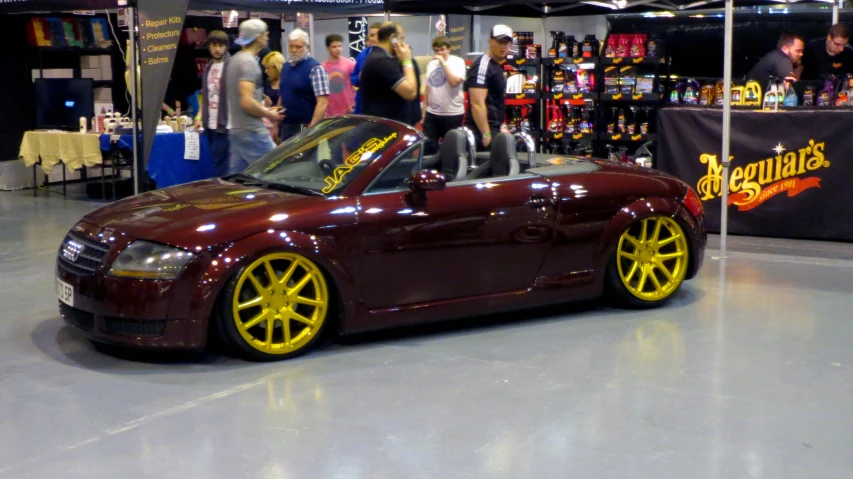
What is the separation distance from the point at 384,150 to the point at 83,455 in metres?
2.42

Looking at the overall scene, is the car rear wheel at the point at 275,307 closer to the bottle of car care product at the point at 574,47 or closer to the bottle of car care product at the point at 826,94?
the bottle of car care product at the point at 826,94

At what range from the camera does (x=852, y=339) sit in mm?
5902

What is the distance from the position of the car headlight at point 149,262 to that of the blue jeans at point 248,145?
360 centimetres

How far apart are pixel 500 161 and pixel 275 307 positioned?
181cm

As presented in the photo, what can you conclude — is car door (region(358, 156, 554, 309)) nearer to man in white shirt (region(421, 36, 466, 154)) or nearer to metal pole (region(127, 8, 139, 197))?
man in white shirt (region(421, 36, 466, 154))

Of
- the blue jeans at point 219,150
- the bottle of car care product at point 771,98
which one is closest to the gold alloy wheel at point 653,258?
the bottle of car care product at point 771,98

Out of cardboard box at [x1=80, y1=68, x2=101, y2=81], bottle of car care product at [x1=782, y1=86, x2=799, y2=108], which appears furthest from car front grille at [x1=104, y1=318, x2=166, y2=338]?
cardboard box at [x1=80, y1=68, x2=101, y2=81]

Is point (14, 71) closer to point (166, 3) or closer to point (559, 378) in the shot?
point (166, 3)

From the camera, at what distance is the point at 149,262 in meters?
5.14

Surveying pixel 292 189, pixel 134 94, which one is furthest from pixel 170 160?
pixel 292 189

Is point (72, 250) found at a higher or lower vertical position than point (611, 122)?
lower

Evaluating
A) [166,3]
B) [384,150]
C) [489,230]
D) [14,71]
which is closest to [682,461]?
[489,230]

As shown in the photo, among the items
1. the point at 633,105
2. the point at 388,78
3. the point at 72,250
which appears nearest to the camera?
the point at 72,250

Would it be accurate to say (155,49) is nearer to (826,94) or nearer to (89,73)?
(89,73)
